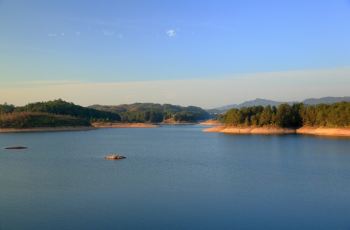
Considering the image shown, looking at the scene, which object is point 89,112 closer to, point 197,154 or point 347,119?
point 347,119

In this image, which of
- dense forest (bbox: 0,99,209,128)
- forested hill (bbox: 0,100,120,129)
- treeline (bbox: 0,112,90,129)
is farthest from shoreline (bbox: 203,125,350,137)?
dense forest (bbox: 0,99,209,128)

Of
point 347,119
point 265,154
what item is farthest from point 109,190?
point 347,119

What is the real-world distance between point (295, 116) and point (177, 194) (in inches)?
2492

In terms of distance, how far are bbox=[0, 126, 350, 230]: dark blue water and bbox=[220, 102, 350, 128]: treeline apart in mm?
37335

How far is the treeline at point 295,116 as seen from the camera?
71838 mm

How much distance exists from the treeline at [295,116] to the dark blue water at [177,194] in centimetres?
3734

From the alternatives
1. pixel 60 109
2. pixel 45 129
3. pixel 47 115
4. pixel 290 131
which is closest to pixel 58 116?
pixel 47 115

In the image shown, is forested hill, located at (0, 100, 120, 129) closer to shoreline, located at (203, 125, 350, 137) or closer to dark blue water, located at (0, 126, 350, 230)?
shoreline, located at (203, 125, 350, 137)

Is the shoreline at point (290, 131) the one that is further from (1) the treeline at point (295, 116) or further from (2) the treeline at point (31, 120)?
(2) the treeline at point (31, 120)

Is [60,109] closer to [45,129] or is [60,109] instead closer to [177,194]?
[45,129]

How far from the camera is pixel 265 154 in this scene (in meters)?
41.5

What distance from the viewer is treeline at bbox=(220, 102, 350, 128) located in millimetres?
71838

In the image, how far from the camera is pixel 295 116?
81000 mm

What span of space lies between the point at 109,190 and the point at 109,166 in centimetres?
1027
